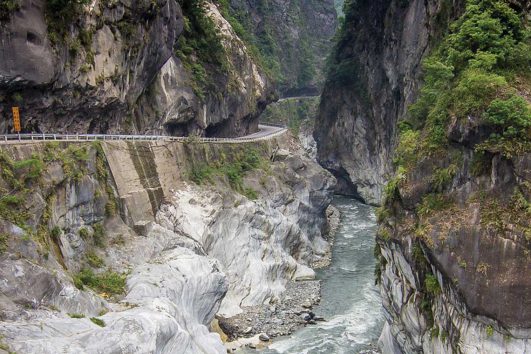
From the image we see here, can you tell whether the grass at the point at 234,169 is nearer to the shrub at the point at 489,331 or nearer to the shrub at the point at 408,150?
the shrub at the point at 408,150

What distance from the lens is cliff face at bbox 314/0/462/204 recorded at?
147 feet

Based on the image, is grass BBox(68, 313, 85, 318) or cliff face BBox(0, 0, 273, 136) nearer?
grass BBox(68, 313, 85, 318)

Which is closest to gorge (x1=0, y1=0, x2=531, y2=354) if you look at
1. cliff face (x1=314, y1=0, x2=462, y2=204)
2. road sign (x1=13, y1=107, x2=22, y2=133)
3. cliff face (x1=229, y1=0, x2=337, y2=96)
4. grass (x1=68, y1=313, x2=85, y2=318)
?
grass (x1=68, y1=313, x2=85, y2=318)

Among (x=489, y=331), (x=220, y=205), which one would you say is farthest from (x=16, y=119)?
(x=489, y=331)

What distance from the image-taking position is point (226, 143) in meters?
44.6

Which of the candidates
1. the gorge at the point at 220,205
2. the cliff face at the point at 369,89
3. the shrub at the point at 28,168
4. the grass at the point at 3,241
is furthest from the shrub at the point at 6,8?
the cliff face at the point at 369,89

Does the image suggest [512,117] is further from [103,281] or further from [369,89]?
[369,89]

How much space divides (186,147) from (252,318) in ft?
43.2

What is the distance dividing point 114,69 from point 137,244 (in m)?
11.6

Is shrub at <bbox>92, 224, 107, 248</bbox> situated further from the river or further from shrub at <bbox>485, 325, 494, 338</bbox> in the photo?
shrub at <bbox>485, 325, 494, 338</bbox>

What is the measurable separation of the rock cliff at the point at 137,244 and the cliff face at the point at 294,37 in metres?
50.2

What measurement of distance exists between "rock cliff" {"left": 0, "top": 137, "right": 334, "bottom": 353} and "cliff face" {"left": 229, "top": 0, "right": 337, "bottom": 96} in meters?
50.2

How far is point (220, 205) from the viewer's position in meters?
36.0

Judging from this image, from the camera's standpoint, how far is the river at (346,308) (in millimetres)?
28094
